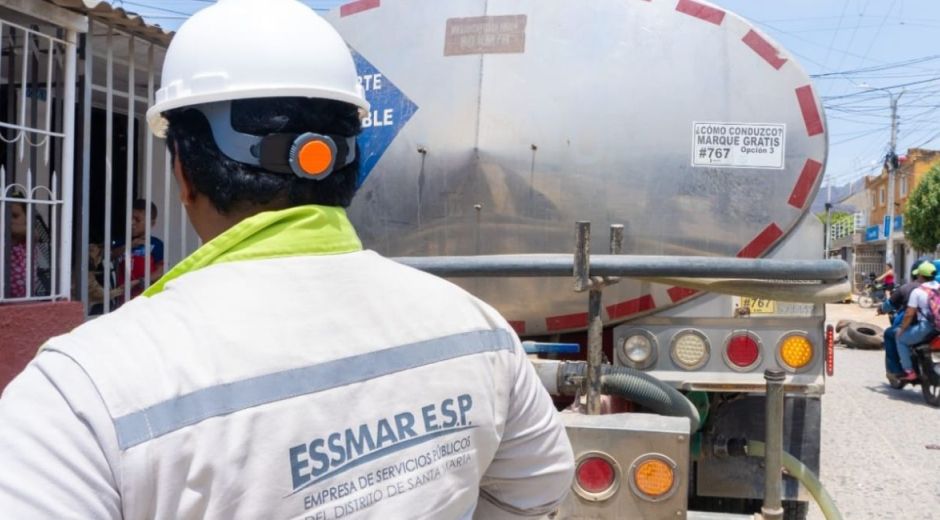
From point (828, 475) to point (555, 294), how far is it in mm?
3526

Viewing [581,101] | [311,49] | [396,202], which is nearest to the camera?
[311,49]

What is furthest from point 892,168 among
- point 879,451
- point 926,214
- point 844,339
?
point 879,451

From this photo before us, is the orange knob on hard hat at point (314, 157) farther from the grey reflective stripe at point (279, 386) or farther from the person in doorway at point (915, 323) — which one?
the person in doorway at point (915, 323)

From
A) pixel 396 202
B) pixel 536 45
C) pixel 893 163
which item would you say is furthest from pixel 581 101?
pixel 893 163

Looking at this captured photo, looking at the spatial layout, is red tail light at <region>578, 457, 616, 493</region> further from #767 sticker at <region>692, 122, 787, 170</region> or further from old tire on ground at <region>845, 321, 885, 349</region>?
old tire on ground at <region>845, 321, 885, 349</region>

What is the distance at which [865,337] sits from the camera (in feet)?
44.7

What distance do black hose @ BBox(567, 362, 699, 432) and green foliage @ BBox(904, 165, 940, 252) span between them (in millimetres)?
30133

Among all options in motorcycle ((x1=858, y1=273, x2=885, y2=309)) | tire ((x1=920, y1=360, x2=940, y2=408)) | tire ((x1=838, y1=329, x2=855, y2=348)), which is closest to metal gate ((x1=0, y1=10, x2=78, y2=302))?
tire ((x1=920, y1=360, x2=940, y2=408))

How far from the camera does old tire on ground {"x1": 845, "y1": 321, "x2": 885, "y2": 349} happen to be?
13.6 meters

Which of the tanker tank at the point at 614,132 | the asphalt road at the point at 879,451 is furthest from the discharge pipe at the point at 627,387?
the asphalt road at the point at 879,451

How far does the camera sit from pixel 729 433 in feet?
11.2

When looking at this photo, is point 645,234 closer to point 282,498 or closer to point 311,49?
point 311,49

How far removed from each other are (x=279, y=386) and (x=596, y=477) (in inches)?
64.1

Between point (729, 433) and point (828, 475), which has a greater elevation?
point (729, 433)
